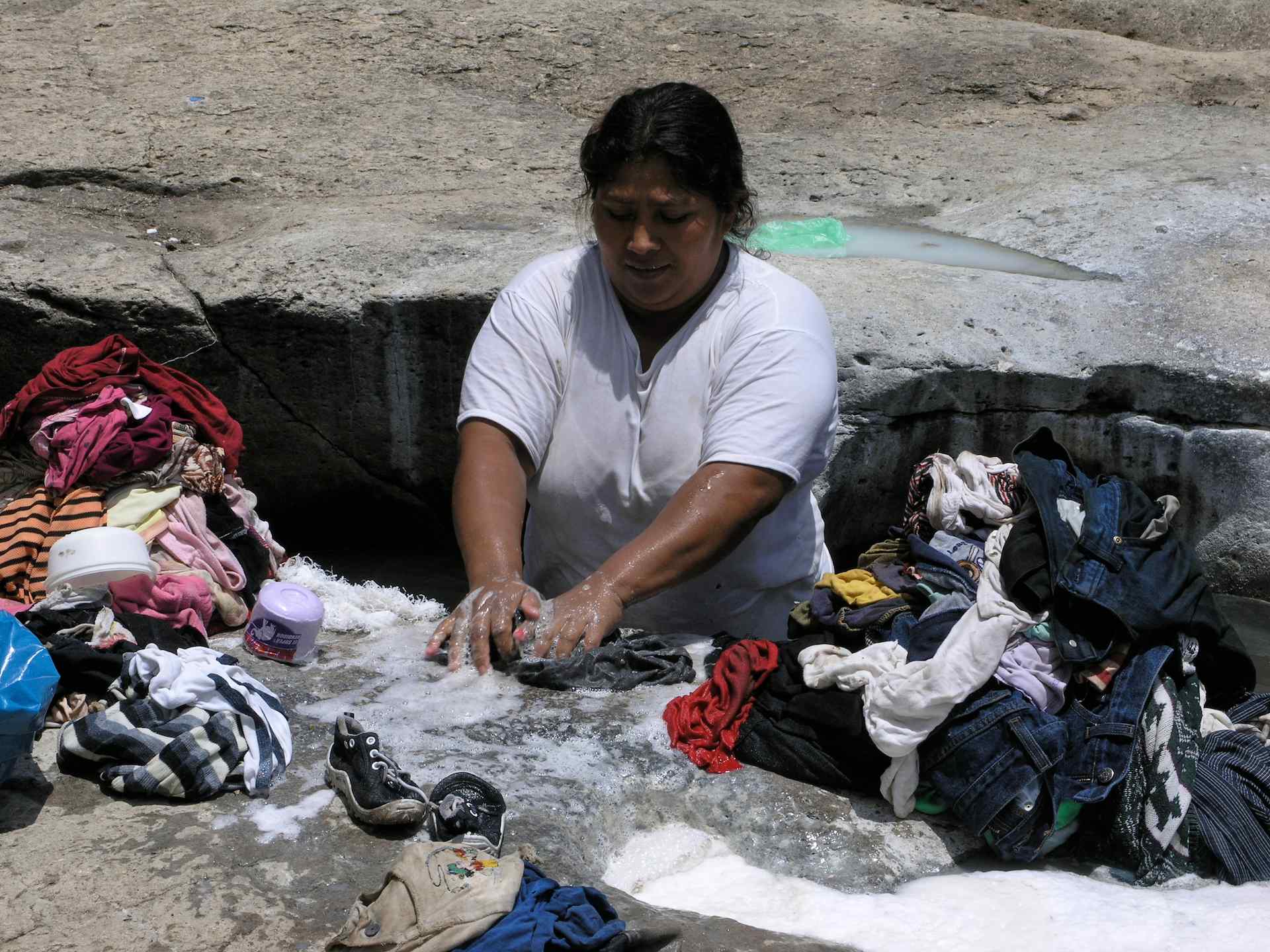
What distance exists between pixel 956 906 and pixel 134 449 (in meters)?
2.24

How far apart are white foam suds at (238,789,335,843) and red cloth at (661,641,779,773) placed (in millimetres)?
684

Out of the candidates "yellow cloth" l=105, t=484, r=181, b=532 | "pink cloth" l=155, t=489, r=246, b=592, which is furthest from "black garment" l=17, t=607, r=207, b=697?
"yellow cloth" l=105, t=484, r=181, b=532

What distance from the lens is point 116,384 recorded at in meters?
3.47

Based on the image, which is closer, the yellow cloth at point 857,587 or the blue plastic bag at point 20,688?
the blue plastic bag at point 20,688

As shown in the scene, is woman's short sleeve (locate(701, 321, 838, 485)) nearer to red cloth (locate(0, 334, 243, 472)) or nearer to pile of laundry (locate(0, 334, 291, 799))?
pile of laundry (locate(0, 334, 291, 799))

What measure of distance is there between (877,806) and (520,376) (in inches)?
47.4

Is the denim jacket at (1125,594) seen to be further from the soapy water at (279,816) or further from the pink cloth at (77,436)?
the pink cloth at (77,436)

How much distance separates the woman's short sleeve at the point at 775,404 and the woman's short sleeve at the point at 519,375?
372mm

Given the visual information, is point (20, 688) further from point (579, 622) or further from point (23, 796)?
A: point (579, 622)

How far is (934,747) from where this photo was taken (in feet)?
8.10

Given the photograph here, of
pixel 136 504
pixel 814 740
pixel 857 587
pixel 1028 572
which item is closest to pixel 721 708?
pixel 814 740

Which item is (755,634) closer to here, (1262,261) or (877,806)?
(877,806)

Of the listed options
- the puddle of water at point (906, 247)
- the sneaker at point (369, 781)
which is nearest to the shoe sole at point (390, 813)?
the sneaker at point (369, 781)

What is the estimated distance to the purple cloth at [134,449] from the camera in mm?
3266
